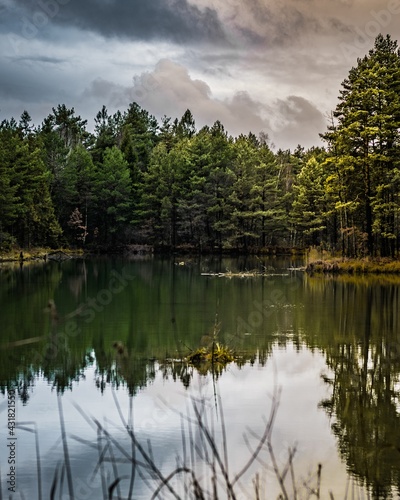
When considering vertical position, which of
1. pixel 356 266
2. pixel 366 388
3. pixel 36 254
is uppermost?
pixel 36 254

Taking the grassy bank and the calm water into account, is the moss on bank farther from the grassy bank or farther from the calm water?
the grassy bank

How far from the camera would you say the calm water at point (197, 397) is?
7223 mm

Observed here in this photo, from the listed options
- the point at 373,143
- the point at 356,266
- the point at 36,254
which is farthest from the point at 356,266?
the point at 36,254

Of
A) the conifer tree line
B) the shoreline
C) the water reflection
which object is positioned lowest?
the water reflection

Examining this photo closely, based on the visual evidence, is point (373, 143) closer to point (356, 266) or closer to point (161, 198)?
point (356, 266)

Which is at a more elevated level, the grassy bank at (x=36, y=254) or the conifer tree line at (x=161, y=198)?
the conifer tree line at (x=161, y=198)

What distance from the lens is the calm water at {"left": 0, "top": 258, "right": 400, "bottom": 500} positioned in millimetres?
7223

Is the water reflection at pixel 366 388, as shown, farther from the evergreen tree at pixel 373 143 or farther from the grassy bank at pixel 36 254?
the grassy bank at pixel 36 254

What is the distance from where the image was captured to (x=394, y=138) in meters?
40.9

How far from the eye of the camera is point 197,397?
10992mm

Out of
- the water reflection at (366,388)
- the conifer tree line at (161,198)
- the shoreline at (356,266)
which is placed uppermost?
the conifer tree line at (161,198)

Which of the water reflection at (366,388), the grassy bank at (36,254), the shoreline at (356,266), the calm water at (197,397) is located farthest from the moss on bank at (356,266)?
the grassy bank at (36,254)

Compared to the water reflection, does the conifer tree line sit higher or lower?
higher

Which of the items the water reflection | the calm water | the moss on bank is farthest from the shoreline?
the water reflection
